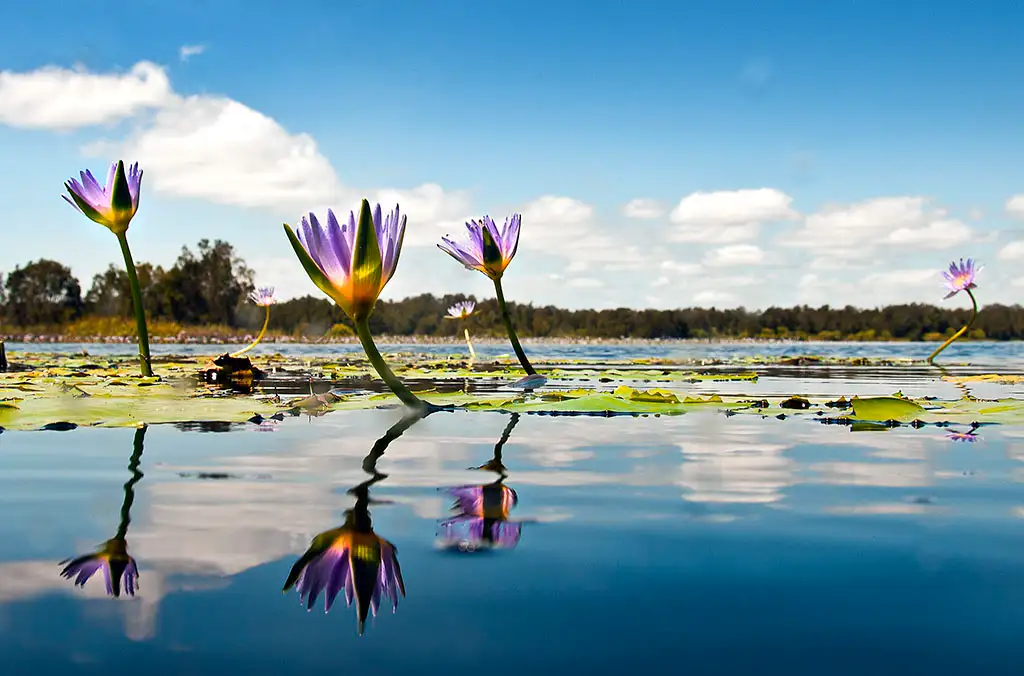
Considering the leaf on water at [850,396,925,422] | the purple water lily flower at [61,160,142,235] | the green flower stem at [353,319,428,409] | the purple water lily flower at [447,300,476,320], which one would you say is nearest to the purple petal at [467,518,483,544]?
the green flower stem at [353,319,428,409]

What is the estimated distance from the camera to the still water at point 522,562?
0.82 metres

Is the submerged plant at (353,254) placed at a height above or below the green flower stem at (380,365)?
above

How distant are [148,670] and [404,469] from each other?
1.33m

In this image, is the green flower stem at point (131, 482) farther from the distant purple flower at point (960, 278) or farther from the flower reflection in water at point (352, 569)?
the distant purple flower at point (960, 278)

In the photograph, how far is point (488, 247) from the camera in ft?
14.3

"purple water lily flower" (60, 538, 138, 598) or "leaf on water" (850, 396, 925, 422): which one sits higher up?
"leaf on water" (850, 396, 925, 422)

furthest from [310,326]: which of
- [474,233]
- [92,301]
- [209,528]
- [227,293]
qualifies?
[209,528]

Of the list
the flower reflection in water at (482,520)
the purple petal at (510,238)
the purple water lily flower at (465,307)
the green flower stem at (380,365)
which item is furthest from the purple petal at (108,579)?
the purple water lily flower at (465,307)

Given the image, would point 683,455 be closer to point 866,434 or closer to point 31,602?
point 866,434

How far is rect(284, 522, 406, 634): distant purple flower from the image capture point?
3.20 feet

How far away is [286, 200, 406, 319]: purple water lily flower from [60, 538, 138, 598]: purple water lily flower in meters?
1.65

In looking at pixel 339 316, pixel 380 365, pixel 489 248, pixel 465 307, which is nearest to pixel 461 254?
pixel 489 248

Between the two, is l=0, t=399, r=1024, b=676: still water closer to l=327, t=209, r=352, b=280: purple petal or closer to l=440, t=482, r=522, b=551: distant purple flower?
l=440, t=482, r=522, b=551: distant purple flower

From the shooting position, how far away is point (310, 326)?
43188mm
